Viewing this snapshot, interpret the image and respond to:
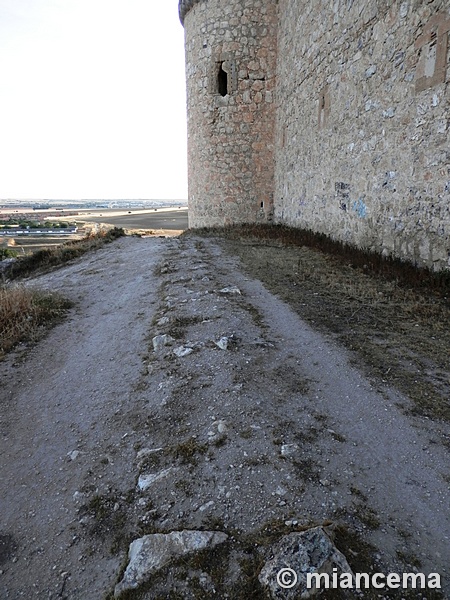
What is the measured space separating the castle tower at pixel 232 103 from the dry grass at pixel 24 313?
372 inches

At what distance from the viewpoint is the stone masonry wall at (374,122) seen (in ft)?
17.8

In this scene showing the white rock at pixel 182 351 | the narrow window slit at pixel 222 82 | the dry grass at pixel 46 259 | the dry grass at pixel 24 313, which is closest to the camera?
the white rock at pixel 182 351

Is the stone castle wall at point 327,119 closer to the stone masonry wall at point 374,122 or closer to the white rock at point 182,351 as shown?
the stone masonry wall at point 374,122

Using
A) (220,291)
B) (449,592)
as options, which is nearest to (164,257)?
(220,291)

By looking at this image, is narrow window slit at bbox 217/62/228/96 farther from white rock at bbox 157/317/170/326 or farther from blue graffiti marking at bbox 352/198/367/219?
white rock at bbox 157/317/170/326

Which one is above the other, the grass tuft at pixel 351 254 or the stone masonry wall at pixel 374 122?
the stone masonry wall at pixel 374 122

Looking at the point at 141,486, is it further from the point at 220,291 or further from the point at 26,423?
the point at 220,291

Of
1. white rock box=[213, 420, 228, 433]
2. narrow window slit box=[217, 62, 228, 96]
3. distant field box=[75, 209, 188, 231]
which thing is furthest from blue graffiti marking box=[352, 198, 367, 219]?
distant field box=[75, 209, 188, 231]

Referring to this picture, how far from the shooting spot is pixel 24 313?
550 cm

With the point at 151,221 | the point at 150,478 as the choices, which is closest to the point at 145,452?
the point at 150,478

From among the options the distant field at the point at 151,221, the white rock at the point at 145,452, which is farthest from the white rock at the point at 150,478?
the distant field at the point at 151,221

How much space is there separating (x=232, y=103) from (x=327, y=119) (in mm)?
5616

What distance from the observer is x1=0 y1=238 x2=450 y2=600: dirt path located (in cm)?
189

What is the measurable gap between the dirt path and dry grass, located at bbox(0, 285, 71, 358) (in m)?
0.50
